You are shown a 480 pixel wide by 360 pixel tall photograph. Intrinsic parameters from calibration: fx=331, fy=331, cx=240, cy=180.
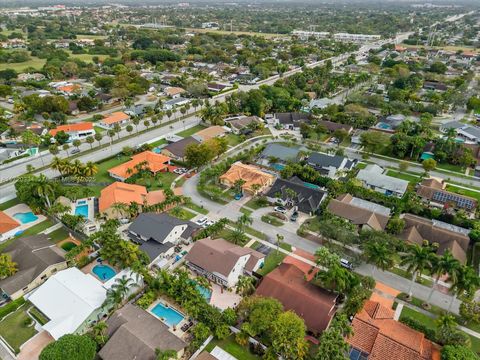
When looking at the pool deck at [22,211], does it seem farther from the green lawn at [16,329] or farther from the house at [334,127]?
the house at [334,127]

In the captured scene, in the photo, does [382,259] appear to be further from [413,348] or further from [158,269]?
[158,269]

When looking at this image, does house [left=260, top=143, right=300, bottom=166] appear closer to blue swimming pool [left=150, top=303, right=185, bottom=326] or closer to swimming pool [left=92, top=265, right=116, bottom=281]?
swimming pool [left=92, top=265, right=116, bottom=281]

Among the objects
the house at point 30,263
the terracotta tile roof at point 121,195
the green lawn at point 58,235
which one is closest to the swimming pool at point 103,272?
the house at point 30,263

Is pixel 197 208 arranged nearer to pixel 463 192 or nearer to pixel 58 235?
pixel 58 235

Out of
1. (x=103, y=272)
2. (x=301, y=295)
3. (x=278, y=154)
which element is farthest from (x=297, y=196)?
(x=103, y=272)

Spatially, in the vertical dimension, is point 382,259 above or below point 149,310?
above

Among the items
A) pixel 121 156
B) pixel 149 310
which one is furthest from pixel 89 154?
pixel 149 310

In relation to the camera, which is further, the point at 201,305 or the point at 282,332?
the point at 201,305
